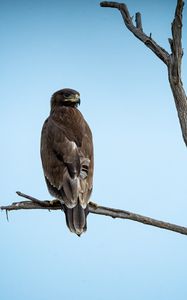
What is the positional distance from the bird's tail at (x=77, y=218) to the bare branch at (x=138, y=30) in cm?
182

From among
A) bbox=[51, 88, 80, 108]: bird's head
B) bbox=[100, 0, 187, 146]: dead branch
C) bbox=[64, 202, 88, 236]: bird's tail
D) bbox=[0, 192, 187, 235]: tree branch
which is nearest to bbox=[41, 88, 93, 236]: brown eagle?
bbox=[64, 202, 88, 236]: bird's tail

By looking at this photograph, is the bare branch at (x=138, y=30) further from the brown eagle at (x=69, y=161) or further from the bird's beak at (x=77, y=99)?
the bird's beak at (x=77, y=99)

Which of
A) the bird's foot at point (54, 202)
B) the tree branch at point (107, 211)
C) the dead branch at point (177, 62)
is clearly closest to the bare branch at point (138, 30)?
the dead branch at point (177, 62)

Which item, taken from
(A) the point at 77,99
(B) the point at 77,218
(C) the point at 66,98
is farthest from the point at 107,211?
(C) the point at 66,98

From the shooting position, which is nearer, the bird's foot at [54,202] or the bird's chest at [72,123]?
the bird's foot at [54,202]

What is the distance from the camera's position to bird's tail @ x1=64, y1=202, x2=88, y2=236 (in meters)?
6.73

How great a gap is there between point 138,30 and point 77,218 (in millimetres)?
2221

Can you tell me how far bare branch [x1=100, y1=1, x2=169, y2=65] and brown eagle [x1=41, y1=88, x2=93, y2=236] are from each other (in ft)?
4.73

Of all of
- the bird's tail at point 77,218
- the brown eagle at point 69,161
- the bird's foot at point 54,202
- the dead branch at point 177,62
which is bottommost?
the bird's tail at point 77,218

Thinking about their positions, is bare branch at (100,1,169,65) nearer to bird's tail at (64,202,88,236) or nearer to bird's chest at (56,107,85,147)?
bird's chest at (56,107,85,147)

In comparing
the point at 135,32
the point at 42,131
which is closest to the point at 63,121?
the point at 42,131

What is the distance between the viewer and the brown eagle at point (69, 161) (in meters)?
6.93

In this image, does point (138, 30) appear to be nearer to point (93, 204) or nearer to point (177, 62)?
point (177, 62)

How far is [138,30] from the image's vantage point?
23.6 ft
